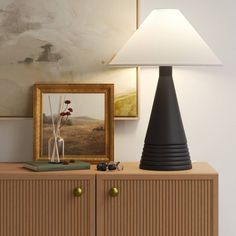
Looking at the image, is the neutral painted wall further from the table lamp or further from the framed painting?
the table lamp

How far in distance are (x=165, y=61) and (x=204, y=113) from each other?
44 centimetres

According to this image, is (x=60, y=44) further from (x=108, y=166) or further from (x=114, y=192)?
(x=114, y=192)

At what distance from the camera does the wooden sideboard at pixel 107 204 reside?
2.21 meters

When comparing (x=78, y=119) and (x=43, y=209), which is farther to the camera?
(x=78, y=119)

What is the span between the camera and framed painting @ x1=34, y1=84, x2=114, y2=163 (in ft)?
8.21

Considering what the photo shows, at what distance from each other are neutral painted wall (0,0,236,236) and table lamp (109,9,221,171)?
239 millimetres

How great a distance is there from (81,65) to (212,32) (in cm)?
54

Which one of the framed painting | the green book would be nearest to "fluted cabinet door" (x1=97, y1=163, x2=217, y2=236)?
the green book

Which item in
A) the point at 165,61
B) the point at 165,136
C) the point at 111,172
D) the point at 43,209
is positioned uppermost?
the point at 165,61

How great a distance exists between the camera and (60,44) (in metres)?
2.53

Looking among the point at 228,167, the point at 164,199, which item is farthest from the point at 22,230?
the point at 228,167

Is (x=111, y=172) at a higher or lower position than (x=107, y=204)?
higher

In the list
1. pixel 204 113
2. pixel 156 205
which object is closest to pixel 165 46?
pixel 204 113

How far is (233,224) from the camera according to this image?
2598mm
